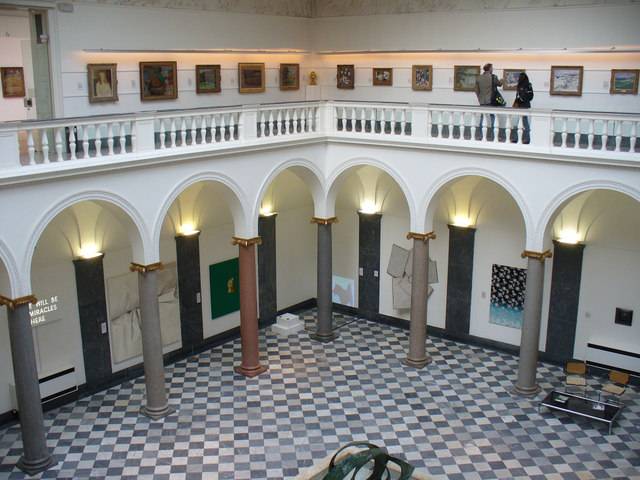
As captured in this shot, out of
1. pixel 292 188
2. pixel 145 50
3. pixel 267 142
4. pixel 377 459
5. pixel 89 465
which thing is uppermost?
pixel 145 50

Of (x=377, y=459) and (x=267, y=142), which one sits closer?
(x=377, y=459)

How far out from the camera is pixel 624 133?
14.9m

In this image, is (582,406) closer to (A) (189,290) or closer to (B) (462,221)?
(B) (462,221)

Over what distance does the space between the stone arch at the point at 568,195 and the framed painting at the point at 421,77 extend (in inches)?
217

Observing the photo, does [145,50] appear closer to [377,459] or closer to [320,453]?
[320,453]

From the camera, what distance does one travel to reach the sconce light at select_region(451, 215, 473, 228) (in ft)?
58.7

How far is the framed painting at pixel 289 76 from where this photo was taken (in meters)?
19.7

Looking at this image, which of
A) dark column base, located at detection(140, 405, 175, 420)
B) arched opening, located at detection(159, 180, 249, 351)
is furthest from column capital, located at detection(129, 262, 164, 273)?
dark column base, located at detection(140, 405, 175, 420)

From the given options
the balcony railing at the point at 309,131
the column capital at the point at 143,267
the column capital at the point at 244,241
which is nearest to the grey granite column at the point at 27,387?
the column capital at the point at 143,267

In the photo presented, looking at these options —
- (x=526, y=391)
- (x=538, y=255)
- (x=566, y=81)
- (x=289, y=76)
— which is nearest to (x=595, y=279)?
(x=538, y=255)

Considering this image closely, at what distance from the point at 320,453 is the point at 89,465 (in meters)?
4.04

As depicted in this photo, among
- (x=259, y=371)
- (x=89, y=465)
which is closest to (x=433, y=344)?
(x=259, y=371)

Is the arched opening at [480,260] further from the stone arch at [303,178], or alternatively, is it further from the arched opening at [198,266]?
the arched opening at [198,266]

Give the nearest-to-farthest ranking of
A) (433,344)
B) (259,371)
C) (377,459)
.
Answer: (377,459) → (259,371) → (433,344)
